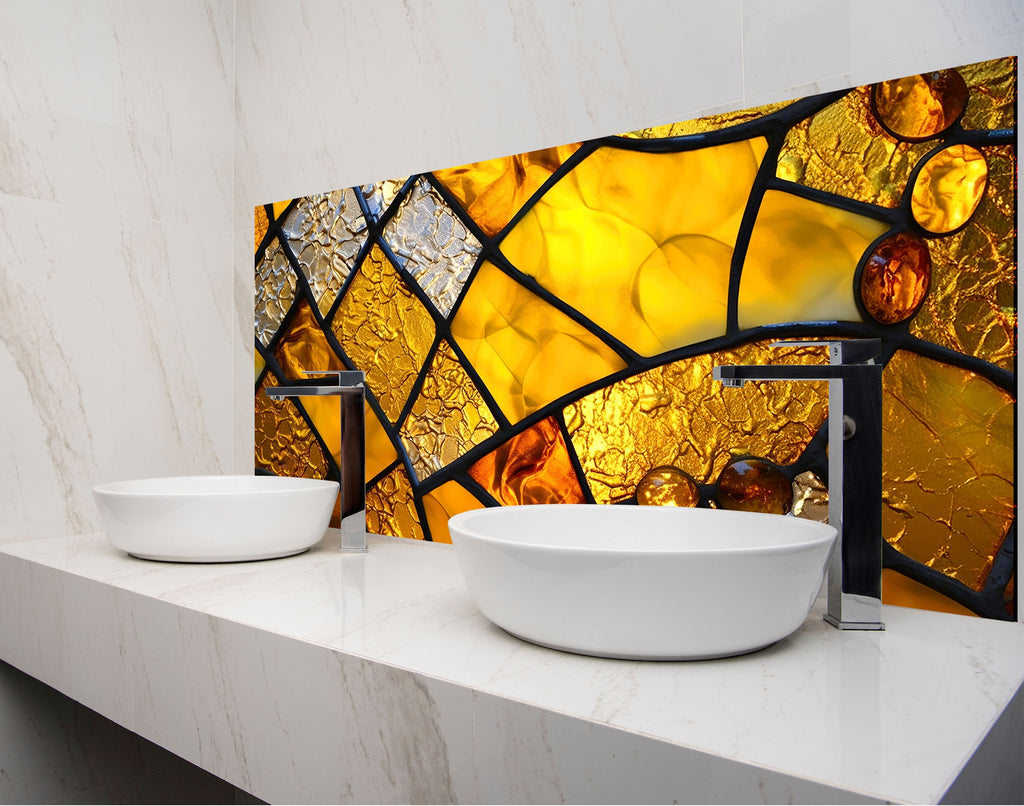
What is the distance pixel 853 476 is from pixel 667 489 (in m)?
0.34

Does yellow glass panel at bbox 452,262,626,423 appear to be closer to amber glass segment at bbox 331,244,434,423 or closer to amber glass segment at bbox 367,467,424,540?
amber glass segment at bbox 331,244,434,423

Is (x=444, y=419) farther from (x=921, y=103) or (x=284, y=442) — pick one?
(x=921, y=103)

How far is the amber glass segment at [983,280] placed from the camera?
101 centimetres

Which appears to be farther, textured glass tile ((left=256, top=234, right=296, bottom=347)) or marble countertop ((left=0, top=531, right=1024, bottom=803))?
textured glass tile ((left=256, top=234, right=296, bottom=347))

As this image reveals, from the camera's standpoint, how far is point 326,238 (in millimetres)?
1749

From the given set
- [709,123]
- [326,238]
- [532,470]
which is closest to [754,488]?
[532,470]

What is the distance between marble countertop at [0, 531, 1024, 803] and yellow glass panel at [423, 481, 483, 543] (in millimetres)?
225

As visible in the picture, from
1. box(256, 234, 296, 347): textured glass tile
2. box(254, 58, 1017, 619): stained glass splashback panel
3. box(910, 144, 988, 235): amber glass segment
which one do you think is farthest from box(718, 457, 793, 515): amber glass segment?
box(256, 234, 296, 347): textured glass tile

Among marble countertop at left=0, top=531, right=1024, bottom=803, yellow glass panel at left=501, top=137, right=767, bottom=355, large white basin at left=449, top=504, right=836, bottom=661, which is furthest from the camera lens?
yellow glass panel at left=501, top=137, right=767, bottom=355

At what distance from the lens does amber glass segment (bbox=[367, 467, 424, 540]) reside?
5.28 feet

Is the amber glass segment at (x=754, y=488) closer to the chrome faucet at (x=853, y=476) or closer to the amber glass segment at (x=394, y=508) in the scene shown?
the chrome faucet at (x=853, y=476)

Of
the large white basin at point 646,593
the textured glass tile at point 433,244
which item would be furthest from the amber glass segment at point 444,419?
the large white basin at point 646,593

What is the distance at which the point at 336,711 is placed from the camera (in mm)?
900

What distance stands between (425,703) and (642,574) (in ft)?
0.85
